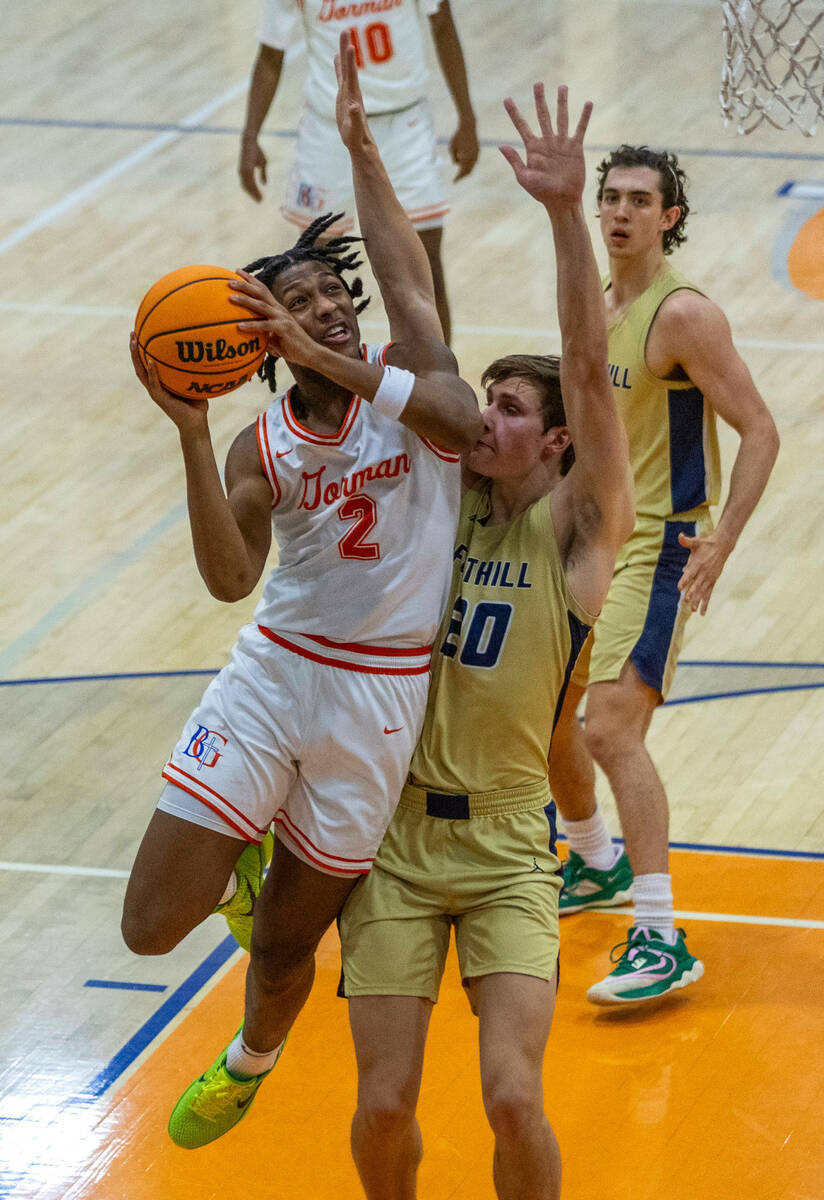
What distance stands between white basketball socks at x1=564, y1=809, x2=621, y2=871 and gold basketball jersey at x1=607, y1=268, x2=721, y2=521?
97cm

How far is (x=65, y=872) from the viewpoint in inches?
229

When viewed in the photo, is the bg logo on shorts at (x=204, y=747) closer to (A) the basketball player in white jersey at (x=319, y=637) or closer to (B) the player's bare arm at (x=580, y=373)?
(A) the basketball player in white jersey at (x=319, y=637)

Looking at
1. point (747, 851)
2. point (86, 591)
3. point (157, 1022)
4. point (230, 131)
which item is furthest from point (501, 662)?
point (230, 131)

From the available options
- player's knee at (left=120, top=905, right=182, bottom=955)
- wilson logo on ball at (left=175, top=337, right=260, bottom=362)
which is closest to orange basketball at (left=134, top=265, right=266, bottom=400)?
wilson logo on ball at (left=175, top=337, right=260, bottom=362)

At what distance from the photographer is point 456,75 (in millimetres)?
9102

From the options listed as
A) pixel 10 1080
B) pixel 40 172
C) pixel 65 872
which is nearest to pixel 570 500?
pixel 10 1080

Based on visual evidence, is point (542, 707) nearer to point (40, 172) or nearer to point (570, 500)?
point (570, 500)

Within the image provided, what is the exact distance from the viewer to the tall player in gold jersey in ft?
12.3

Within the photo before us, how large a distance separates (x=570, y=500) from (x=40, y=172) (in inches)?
378

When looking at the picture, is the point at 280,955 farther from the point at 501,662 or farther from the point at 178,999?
the point at 178,999

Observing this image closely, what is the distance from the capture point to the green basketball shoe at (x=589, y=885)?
18.4 feet

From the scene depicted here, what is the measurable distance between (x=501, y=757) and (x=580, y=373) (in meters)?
0.83

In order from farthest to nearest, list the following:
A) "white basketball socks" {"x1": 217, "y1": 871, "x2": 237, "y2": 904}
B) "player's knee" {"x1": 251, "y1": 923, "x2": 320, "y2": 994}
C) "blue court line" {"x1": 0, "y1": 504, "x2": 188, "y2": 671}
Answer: "blue court line" {"x1": 0, "y1": 504, "x2": 188, "y2": 671} → "white basketball socks" {"x1": 217, "y1": 871, "x2": 237, "y2": 904} → "player's knee" {"x1": 251, "y1": 923, "x2": 320, "y2": 994}

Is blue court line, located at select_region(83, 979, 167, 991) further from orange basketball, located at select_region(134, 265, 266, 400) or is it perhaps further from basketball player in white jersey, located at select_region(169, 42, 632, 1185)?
orange basketball, located at select_region(134, 265, 266, 400)
